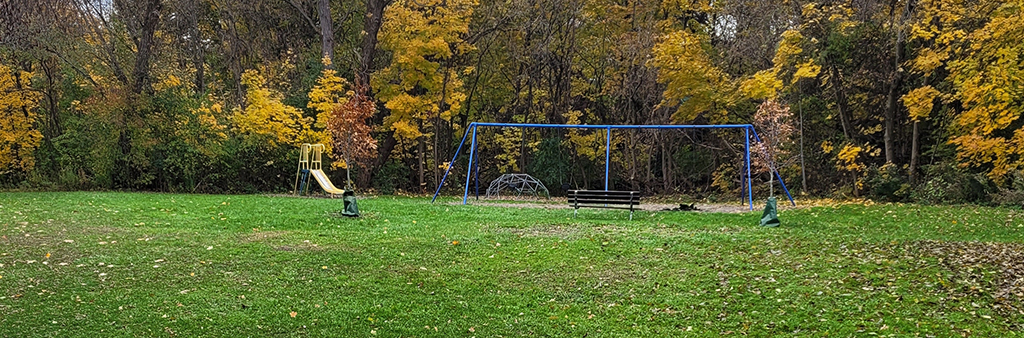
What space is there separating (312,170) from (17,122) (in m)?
7.77

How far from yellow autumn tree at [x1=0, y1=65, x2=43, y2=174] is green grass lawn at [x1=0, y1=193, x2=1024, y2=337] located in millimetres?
8457

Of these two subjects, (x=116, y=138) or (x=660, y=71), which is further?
(x=660, y=71)

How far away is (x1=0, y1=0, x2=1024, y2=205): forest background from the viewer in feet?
46.0

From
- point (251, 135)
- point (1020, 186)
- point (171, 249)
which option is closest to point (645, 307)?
point (171, 249)

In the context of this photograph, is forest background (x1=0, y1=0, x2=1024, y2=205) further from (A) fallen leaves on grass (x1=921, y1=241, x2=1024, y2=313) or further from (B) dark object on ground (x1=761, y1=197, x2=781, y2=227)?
(A) fallen leaves on grass (x1=921, y1=241, x2=1024, y2=313)

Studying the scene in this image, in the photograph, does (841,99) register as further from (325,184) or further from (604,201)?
(325,184)

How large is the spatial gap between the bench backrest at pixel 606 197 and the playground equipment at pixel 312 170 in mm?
5970

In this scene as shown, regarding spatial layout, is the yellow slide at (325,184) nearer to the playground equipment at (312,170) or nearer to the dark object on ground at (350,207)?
the playground equipment at (312,170)

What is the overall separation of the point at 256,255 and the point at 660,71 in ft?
39.7

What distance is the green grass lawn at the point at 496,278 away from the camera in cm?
478

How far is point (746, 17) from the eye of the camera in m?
18.3

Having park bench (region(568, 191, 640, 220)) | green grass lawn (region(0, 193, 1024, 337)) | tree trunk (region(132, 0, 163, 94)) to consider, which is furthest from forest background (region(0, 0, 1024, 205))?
park bench (region(568, 191, 640, 220))

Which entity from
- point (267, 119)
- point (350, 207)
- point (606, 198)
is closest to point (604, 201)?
point (606, 198)

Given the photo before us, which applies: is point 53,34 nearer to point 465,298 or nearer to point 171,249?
point 171,249
